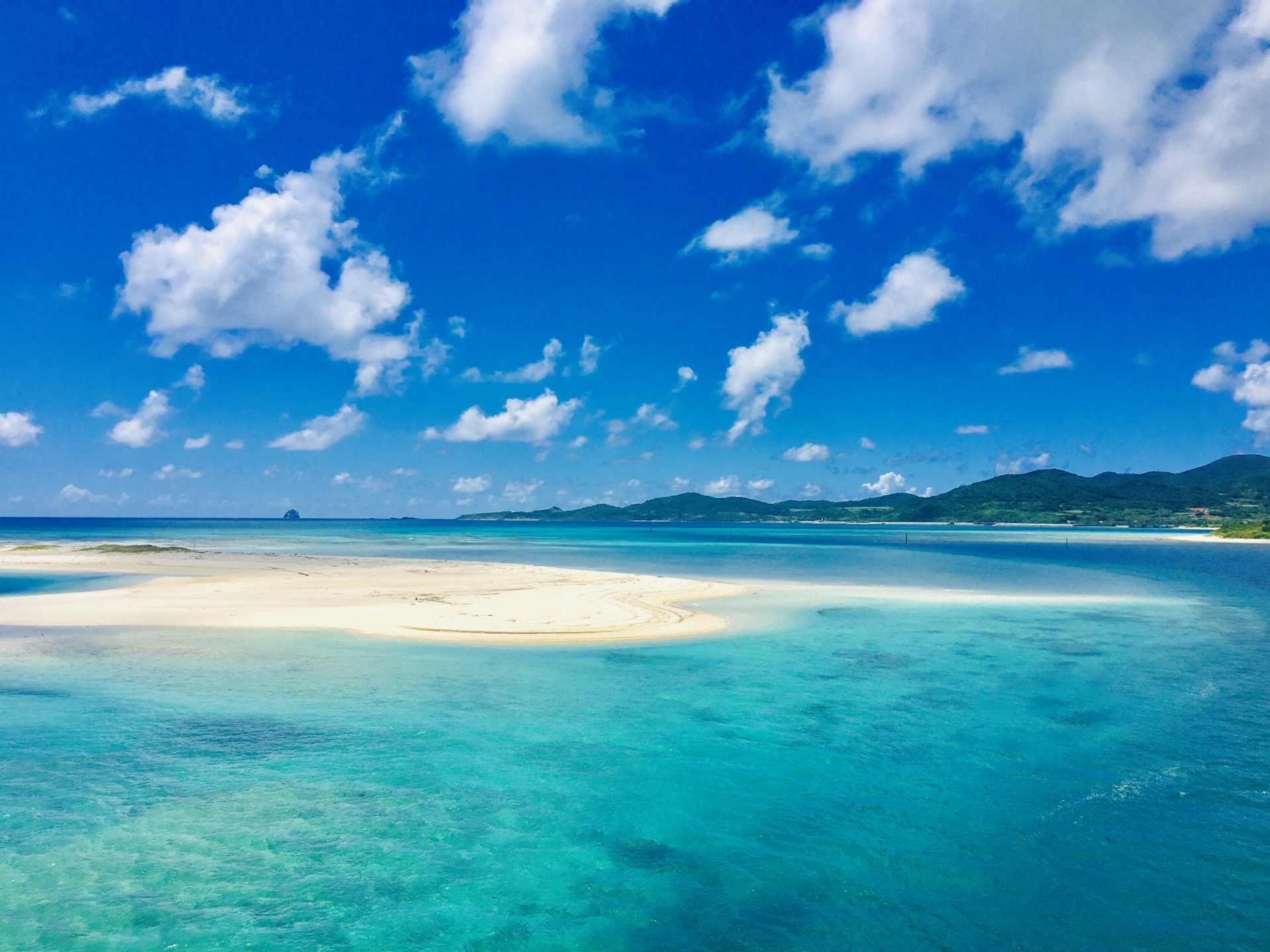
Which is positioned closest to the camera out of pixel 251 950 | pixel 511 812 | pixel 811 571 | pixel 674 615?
pixel 251 950

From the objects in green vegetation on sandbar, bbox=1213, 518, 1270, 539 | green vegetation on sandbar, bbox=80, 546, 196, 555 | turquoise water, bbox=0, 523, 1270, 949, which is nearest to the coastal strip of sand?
turquoise water, bbox=0, 523, 1270, 949

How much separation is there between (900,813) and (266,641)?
24.8 metres

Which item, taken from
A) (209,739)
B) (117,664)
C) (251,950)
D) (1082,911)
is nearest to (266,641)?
(117,664)

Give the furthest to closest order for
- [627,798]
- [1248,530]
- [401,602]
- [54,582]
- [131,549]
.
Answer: [1248,530]
[131,549]
[54,582]
[401,602]
[627,798]

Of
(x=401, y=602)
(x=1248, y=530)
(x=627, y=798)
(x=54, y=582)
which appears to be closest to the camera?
(x=627, y=798)

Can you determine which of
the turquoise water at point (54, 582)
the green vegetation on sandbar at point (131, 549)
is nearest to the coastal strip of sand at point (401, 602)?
the turquoise water at point (54, 582)

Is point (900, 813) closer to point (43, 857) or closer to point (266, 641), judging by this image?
point (43, 857)

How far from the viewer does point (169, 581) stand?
168ft

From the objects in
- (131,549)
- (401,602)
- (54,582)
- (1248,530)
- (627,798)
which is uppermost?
(131,549)

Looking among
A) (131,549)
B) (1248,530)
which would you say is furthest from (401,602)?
(1248,530)

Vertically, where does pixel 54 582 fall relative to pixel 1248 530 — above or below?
above

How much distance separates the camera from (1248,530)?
474 feet

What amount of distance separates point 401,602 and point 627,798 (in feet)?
95.1

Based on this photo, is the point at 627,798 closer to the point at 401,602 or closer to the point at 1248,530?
the point at 401,602
